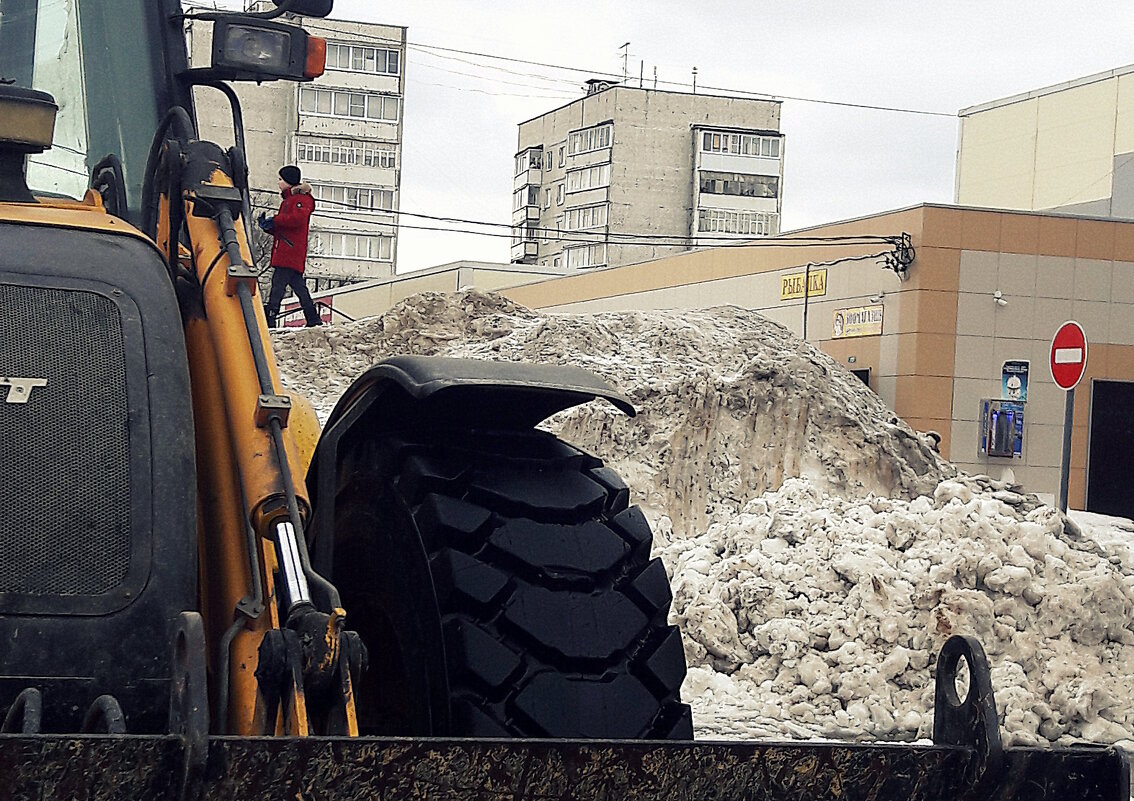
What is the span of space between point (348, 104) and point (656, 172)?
1481 cm

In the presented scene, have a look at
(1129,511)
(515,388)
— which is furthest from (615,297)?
(515,388)

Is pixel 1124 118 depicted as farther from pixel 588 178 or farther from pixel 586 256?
pixel 586 256

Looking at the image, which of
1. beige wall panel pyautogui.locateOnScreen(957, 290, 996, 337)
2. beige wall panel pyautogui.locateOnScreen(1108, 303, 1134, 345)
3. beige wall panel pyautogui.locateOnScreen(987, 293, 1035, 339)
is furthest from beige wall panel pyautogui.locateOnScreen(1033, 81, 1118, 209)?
beige wall panel pyautogui.locateOnScreen(957, 290, 996, 337)

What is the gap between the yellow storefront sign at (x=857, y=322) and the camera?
2644 cm

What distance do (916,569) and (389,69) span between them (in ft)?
208

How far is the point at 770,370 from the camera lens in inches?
558

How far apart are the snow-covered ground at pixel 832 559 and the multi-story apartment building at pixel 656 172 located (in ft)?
185

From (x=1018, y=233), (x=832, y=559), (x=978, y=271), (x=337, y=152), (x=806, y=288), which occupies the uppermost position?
(x=337, y=152)

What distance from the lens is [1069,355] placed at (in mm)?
15656

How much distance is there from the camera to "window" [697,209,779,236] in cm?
7344

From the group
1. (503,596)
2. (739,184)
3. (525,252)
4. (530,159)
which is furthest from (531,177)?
(503,596)

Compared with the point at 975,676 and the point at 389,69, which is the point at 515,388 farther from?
the point at 389,69

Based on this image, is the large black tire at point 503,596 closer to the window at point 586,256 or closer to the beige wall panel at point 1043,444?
the beige wall panel at point 1043,444

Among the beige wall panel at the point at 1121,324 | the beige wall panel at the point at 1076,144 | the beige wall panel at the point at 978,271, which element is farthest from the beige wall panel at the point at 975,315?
the beige wall panel at the point at 1076,144
